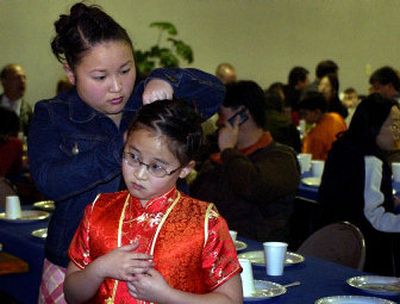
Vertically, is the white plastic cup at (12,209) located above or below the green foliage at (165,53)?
below

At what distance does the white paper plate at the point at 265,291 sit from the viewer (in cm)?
255

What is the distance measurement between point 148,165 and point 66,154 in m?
0.40

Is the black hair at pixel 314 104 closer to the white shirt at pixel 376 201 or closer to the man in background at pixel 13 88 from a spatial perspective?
the man in background at pixel 13 88

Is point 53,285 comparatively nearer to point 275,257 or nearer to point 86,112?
point 86,112

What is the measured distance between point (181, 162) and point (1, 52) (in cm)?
832

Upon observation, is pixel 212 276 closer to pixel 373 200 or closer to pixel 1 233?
pixel 1 233

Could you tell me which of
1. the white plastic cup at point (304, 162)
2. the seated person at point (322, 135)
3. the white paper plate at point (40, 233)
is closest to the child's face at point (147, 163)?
the white paper plate at point (40, 233)

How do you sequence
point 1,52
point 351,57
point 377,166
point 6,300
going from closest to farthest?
point 6,300
point 377,166
point 1,52
point 351,57

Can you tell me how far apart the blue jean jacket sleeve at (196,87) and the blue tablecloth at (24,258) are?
1495 millimetres

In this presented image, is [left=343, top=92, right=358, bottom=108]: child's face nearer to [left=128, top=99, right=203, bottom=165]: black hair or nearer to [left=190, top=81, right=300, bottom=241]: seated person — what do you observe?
[left=190, top=81, right=300, bottom=241]: seated person

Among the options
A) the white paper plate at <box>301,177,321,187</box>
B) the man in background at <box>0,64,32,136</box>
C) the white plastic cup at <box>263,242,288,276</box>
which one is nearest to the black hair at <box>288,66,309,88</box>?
the man in background at <box>0,64,32,136</box>

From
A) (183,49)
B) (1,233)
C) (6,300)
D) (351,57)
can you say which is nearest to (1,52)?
(183,49)

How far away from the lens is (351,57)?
1242 cm

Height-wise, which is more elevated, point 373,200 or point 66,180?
point 66,180
